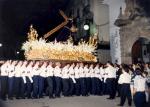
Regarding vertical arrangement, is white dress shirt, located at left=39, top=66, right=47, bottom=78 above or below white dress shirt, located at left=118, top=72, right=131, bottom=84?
above

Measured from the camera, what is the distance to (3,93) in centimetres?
1353

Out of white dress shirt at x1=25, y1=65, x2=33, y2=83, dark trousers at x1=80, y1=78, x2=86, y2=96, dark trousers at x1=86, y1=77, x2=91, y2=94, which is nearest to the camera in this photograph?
white dress shirt at x1=25, y1=65, x2=33, y2=83

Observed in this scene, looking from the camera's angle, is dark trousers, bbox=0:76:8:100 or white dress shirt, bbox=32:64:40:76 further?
white dress shirt, bbox=32:64:40:76

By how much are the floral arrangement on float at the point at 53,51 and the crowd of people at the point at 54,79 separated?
2.82 ft

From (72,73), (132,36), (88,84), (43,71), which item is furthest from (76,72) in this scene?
(132,36)

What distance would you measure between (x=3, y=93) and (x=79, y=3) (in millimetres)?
15511

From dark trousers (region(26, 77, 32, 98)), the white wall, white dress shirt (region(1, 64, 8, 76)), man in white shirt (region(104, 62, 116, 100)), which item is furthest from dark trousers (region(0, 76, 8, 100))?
the white wall

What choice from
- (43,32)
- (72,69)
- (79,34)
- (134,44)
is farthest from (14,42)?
(72,69)

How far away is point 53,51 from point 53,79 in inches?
66.7

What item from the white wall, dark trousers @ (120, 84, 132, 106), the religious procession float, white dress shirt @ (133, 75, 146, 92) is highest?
the white wall

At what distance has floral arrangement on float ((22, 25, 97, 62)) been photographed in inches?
592

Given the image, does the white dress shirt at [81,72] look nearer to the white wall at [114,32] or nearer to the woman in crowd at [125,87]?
the woman in crowd at [125,87]

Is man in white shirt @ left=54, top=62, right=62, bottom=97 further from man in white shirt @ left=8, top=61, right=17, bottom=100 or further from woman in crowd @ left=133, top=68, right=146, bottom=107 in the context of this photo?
woman in crowd @ left=133, top=68, right=146, bottom=107

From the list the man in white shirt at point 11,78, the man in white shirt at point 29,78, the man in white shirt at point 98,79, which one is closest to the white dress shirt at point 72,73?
the man in white shirt at point 98,79
